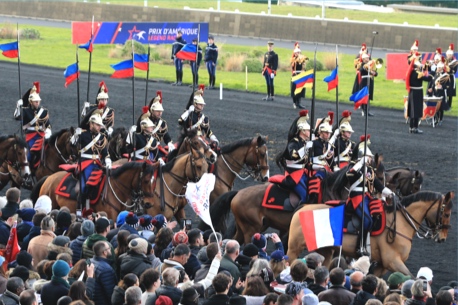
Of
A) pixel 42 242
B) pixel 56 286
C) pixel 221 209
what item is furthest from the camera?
pixel 221 209

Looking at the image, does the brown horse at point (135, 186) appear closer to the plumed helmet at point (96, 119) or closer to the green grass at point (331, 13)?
the plumed helmet at point (96, 119)

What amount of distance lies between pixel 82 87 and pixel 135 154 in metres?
17.2

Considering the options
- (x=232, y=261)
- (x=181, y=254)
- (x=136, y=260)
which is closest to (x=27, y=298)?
(x=136, y=260)

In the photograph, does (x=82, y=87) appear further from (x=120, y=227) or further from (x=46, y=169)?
(x=120, y=227)

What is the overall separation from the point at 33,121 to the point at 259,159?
477 centimetres

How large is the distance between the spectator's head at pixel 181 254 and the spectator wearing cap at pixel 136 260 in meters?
0.28

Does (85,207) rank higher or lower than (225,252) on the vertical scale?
lower

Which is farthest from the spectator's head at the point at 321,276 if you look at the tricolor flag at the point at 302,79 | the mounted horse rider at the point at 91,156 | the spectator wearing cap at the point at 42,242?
the tricolor flag at the point at 302,79

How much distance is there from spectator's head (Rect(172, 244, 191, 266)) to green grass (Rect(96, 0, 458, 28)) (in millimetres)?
40018

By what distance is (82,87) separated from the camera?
3619 centimetres

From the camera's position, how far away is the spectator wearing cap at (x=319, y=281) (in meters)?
11.3

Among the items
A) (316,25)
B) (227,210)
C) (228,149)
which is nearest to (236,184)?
(228,149)

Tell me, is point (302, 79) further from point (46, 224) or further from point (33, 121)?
point (46, 224)

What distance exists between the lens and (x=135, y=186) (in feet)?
58.7
